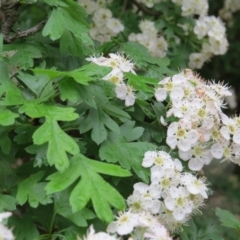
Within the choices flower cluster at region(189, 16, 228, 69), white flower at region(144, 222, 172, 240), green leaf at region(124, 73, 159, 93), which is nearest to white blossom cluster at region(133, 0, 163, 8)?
flower cluster at region(189, 16, 228, 69)

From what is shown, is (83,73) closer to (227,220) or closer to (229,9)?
(227,220)

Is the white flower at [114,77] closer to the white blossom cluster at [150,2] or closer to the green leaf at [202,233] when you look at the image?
the green leaf at [202,233]

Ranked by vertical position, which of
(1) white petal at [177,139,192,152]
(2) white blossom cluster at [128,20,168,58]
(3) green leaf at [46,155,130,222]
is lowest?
(2) white blossom cluster at [128,20,168,58]

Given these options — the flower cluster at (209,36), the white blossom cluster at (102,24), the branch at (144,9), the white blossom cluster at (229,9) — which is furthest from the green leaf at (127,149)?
the white blossom cluster at (229,9)

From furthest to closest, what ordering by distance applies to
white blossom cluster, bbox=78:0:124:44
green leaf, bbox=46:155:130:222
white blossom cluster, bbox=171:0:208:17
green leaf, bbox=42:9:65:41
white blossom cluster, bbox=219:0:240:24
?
white blossom cluster, bbox=219:0:240:24, white blossom cluster, bbox=171:0:208:17, white blossom cluster, bbox=78:0:124:44, green leaf, bbox=42:9:65:41, green leaf, bbox=46:155:130:222

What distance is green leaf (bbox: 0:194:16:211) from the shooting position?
1.27 m

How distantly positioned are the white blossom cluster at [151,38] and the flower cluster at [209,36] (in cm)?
17

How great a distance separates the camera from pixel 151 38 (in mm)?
2547

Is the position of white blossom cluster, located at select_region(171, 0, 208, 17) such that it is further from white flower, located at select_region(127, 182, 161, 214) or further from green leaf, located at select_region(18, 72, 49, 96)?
white flower, located at select_region(127, 182, 161, 214)

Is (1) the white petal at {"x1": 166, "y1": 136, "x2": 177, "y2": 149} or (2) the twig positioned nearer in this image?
(1) the white petal at {"x1": 166, "y1": 136, "x2": 177, "y2": 149}

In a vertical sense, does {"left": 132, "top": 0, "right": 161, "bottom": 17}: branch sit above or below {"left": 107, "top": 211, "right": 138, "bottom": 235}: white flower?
below

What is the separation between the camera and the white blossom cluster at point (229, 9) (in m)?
3.45

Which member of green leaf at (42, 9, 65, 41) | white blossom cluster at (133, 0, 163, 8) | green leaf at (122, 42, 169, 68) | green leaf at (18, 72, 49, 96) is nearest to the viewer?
green leaf at (18, 72, 49, 96)

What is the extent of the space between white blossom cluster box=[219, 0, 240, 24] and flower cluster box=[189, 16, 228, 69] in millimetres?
826
